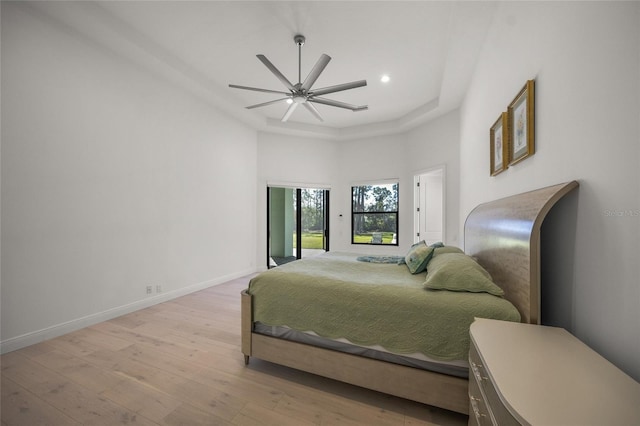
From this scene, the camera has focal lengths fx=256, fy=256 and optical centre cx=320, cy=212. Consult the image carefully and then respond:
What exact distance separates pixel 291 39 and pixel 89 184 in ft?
8.91

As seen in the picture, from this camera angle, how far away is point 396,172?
5.59 m

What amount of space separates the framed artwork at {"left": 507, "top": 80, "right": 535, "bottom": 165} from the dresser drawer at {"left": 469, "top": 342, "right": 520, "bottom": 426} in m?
1.38

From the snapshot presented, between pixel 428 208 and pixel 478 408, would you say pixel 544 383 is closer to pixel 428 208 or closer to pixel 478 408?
pixel 478 408

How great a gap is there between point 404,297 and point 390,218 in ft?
14.3

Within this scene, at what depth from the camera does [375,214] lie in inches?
234

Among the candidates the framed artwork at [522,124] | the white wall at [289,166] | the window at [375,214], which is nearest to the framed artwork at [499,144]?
the framed artwork at [522,124]

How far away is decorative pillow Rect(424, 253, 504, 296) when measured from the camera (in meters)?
1.54

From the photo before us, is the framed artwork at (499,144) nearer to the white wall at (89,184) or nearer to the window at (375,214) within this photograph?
the window at (375,214)

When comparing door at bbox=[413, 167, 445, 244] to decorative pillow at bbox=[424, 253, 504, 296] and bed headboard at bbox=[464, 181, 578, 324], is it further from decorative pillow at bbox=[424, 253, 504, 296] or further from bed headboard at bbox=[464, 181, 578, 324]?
decorative pillow at bbox=[424, 253, 504, 296]

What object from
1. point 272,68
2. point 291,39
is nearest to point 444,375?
point 272,68

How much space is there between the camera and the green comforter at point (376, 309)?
1.43 metres

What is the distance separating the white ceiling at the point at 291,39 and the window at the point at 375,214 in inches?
85.1

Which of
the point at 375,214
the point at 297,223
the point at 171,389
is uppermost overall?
the point at 375,214

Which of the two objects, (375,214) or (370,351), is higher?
(375,214)
